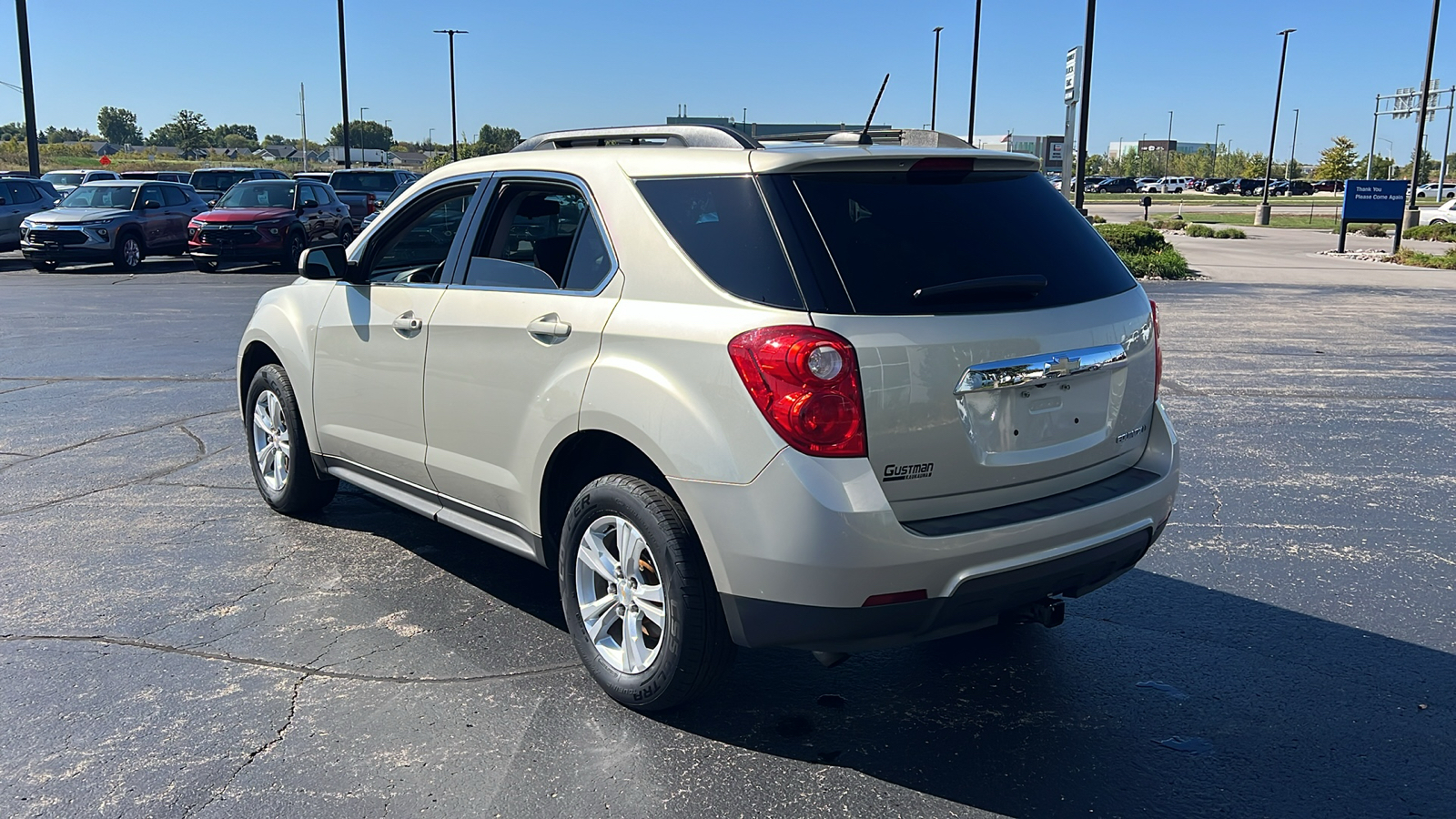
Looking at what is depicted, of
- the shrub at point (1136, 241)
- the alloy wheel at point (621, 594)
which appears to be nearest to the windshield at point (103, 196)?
the shrub at point (1136, 241)

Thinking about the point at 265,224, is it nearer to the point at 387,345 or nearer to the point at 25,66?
the point at 25,66

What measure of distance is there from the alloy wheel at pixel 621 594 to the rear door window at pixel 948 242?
109 cm

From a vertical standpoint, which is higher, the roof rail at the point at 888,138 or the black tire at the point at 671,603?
the roof rail at the point at 888,138

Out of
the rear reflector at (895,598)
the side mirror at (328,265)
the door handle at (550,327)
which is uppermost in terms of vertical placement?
the side mirror at (328,265)

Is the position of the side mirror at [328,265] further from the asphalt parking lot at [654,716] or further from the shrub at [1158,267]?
the shrub at [1158,267]

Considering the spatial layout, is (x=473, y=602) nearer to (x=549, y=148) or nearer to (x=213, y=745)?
(x=213, y=745)

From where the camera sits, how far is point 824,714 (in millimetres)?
3791

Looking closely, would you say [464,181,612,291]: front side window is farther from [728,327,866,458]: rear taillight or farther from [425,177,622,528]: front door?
[728,327,866,458]: rear taillight

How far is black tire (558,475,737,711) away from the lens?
3455 millimetres

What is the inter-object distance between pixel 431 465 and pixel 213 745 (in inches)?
53.9

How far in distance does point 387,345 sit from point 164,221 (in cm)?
2121

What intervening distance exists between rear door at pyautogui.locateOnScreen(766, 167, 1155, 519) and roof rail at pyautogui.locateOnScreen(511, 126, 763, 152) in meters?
0.43

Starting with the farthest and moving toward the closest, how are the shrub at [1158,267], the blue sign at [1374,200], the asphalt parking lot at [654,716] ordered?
1. the blue sign at [1374,200]
2. the shrub at [1158,267]
3. the asphalt parking lot at [654,716]

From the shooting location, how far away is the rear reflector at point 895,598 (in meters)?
3.20
